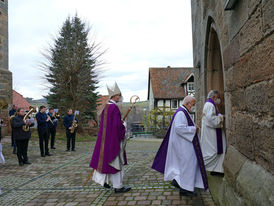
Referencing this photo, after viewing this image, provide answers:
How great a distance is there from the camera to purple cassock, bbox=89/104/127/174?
4.57 metres

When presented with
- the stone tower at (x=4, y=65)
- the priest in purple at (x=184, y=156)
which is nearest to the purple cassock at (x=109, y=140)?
the priest in purple at (x=184, y=156)

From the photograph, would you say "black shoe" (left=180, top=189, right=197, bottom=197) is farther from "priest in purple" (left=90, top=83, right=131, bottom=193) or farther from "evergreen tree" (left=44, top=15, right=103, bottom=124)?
"evergreen tree" (left=44, top=15, right=103, bottom=124)

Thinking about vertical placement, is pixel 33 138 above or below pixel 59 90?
below

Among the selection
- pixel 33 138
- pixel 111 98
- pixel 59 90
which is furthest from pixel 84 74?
pixel 111 98

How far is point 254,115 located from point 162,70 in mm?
33982

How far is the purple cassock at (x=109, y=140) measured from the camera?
15.0ft

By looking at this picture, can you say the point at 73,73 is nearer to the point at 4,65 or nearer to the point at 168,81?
the point at 4,65

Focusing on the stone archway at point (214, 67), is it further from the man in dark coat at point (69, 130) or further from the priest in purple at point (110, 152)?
the man in dark coat at point (69, 130)

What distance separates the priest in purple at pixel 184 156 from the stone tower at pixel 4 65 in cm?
1278

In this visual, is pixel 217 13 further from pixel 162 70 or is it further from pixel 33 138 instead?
pixel 162 70

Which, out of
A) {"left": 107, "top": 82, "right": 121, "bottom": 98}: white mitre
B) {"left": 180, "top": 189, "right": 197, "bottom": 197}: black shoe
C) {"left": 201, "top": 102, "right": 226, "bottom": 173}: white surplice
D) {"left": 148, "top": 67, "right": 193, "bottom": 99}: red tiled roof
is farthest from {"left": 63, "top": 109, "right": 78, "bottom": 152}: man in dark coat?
{"left": 148, "top": 67, "right": 193, "bottom": 99}: red tiled roof

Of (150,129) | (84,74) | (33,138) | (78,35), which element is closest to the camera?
(33,138)

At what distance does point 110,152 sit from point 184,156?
51.2 inches

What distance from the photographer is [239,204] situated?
2.63m
